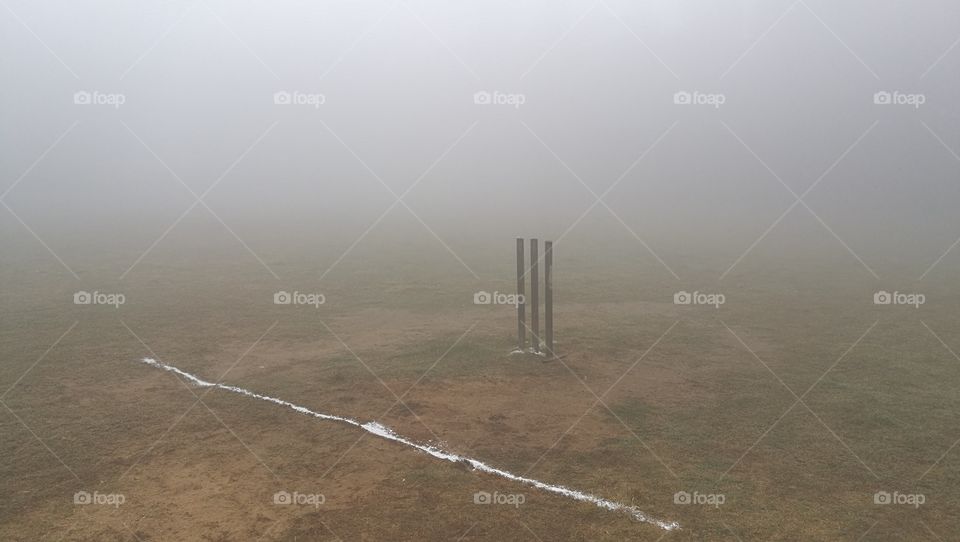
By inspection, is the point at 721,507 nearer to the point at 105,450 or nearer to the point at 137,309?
the point at 105,450

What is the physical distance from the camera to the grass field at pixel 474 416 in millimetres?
5387

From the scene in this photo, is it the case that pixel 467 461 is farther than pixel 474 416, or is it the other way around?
pixel 474 416

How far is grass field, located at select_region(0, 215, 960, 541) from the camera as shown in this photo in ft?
17.7

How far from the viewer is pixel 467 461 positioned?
634cm

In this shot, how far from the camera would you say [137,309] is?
1279cm

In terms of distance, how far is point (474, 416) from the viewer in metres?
7.47

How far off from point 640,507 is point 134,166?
63316mm

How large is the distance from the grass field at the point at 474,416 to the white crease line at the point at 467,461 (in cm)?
10

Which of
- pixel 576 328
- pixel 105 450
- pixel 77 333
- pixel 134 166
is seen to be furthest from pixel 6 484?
pixel 134 166

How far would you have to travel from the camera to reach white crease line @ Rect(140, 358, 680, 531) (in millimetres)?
5379

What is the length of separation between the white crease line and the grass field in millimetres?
96

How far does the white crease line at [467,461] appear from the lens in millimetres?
5379

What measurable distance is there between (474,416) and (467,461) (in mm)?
1143

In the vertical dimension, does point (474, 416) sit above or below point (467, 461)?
above
